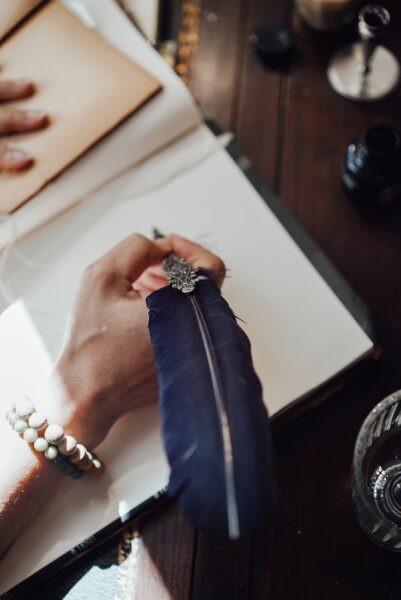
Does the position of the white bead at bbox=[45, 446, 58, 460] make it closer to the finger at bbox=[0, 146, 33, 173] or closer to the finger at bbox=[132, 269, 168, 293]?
the finger at bbox=[132, 269, 168, 293]

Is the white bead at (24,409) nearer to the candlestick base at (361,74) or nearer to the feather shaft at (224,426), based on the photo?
the feather shaft at (224,426)

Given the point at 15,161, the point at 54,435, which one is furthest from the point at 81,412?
the point at 15,161

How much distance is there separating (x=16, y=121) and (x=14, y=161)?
0.04 metres

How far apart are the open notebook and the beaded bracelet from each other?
0.01m

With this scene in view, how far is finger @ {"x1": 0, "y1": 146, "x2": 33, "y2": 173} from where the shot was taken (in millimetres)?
659

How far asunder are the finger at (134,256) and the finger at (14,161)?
0.44ft

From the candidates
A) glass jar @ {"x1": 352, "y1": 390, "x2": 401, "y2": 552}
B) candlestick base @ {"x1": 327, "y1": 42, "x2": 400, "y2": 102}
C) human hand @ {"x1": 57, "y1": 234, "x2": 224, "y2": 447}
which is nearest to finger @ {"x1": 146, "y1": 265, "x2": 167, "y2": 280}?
human hand @ {"x1": 57, "y1": 234, "x2": 224, "y2": 447}

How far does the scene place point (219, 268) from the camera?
608mm

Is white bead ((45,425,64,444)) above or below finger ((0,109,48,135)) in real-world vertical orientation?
below

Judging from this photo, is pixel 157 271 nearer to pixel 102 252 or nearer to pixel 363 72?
pixel 102 252

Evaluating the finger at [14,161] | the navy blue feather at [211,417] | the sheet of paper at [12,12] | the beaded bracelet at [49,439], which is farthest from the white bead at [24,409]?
the sheet of paper at [12,12]

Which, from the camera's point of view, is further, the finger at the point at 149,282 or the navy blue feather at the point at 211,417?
the finger at the point at 149,282

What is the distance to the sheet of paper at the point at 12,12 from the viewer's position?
707mm

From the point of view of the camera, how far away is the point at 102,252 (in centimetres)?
63
